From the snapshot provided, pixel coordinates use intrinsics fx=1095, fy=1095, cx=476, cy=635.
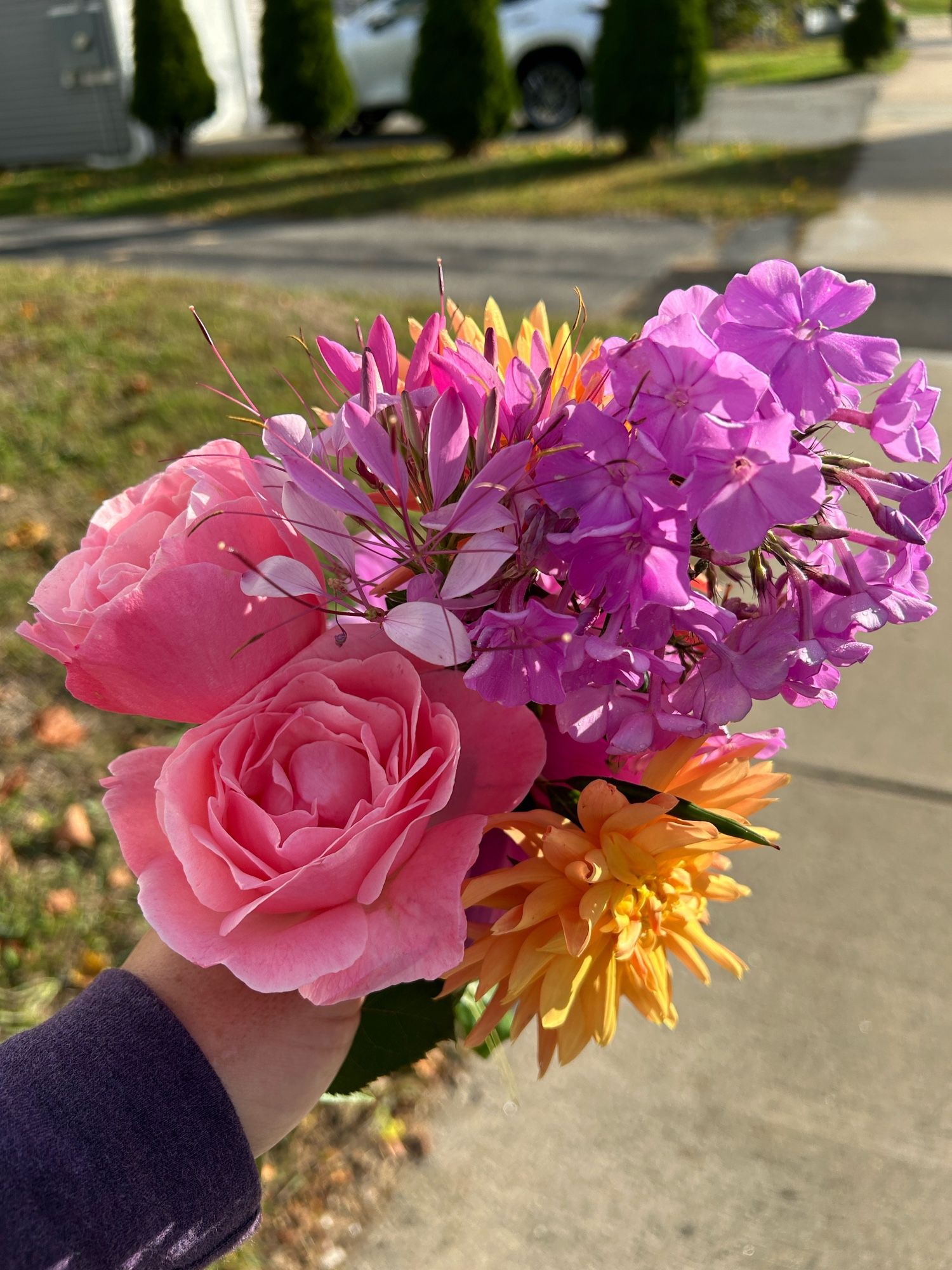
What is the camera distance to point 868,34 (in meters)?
17.3

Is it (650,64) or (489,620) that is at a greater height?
(650,64)

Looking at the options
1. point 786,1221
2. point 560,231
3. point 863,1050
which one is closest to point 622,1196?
point 786,1221

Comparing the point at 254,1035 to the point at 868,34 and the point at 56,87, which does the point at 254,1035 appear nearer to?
the point at 56,87

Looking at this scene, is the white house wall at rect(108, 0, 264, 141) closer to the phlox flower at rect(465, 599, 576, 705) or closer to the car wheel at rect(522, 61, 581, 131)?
the car wheel at rect(522, 61, 581, 131)

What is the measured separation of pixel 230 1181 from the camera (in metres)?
0.99

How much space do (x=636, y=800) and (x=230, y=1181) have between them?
0.50 metres

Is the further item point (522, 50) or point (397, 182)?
point (522, 50)

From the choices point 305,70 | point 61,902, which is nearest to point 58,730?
point 61,902

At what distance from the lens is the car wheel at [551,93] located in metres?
14.0

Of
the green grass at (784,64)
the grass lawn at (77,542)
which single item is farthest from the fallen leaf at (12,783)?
the green grass at (784,64)

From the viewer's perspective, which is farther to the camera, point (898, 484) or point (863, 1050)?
point (863, 1050)

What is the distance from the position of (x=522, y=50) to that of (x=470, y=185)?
4290mm

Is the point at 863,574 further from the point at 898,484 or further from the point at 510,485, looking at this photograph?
the point at 510,485

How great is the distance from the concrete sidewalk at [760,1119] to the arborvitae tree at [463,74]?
10679mm
